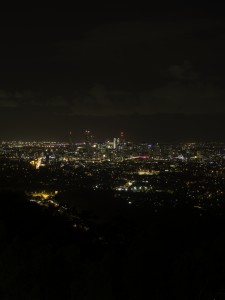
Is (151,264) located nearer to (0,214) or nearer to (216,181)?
(0,214)

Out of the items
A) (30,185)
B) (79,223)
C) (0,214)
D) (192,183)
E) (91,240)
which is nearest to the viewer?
(91,240)

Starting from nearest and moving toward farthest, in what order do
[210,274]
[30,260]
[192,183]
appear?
1. [210,274]
2. [30,260]
3. [192,183]

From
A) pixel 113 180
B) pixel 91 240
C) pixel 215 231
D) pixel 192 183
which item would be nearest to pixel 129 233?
pixel 91 240

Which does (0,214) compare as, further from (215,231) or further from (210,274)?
(210,274)

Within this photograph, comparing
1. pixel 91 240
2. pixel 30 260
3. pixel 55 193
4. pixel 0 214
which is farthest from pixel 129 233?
pixel 55 193

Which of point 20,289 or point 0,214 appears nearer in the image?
point 20,289

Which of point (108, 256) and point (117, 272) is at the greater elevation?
point (108, 256)

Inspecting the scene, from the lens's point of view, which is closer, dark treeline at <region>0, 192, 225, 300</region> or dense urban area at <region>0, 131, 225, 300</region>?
dark treeline at <region>0, 192, 225, 300</region>

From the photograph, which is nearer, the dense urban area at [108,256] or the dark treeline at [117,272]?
the dark treeline at [117,272]

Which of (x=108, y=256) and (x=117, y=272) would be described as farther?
(x=108, y=256)
